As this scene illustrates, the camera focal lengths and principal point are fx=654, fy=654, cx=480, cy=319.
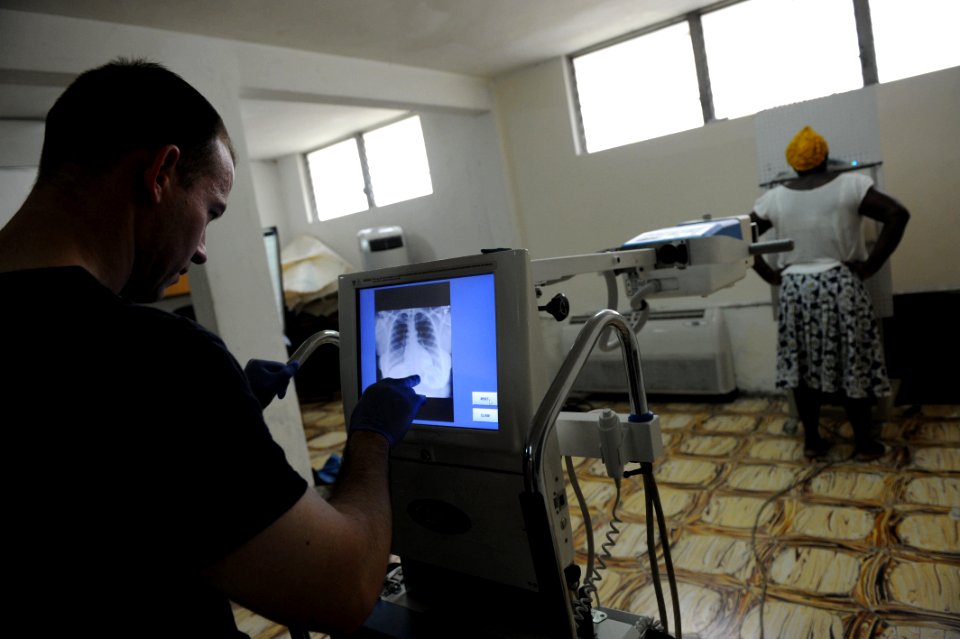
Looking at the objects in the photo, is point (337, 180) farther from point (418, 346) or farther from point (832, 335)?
point (418, 346)

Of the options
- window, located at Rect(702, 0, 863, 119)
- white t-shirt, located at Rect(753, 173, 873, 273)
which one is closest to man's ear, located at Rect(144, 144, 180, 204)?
white t-shirt, located at Rect(753, 173, 873, 273)

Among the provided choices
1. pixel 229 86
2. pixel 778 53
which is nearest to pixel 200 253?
pixel 229 86

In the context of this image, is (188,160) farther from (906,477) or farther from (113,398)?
(906,477)

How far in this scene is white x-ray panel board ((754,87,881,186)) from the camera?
311 cm

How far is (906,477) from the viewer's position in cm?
262

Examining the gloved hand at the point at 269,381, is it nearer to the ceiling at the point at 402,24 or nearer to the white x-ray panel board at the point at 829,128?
the ceiling at the point at 402,24

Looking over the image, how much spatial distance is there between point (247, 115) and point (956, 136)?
14.9ft

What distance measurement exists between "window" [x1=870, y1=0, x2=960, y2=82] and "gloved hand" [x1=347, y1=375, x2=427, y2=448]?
12.2 feet

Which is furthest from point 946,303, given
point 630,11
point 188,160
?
point 188,160

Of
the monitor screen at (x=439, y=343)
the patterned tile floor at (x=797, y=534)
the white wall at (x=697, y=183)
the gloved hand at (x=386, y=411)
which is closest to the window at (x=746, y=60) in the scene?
the white wall at (x=697, y=183)

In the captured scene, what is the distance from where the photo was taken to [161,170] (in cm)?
79

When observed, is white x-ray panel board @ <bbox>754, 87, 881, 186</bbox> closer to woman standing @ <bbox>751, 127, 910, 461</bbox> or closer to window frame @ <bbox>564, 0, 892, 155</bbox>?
woman standing @ <bbox>751, 127, 910, 461</bbox>

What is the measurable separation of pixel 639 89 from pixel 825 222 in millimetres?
1909

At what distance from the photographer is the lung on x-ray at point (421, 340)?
97 cm
